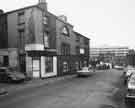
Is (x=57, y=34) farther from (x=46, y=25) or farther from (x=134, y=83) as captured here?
(x=134, y=83)

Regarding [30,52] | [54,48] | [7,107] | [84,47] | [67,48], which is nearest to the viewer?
[7,107]

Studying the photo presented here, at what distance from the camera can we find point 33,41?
610 inches

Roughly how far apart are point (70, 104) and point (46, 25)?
13.7 meters

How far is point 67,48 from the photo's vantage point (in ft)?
76.0

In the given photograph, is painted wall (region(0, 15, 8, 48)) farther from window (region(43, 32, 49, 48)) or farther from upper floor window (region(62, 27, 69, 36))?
upper floor window (region(62, 27, 69, 36))

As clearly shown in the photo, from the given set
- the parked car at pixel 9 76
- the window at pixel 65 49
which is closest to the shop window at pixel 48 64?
the window at pixel 65 49

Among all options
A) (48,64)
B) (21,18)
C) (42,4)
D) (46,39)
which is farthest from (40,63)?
(42,4)

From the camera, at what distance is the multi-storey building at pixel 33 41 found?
15641 mm

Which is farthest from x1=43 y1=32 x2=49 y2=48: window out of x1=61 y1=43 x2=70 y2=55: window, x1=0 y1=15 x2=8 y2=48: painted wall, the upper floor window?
x1=0 y1=15 x2=8 y2=48: painted wall

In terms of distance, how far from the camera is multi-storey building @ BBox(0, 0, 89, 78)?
15641mm

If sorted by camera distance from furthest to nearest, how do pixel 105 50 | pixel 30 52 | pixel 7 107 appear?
1. pixel 105 50
2. pixel 30 52
3. pixel 7 107

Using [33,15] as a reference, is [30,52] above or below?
below

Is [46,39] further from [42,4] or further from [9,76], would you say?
[9,76]

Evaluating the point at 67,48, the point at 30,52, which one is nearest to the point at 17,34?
the point at 30,52
